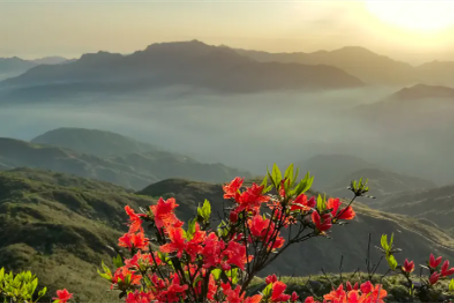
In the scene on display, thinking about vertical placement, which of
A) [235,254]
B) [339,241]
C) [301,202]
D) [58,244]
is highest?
[301,202]

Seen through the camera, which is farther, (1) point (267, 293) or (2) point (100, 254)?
(2) point (100, 254)

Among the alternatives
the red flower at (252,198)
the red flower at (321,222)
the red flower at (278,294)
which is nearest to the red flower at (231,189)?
the red flower at (252,198)

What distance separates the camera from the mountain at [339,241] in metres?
107

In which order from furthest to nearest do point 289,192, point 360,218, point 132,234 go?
point 360,218, point 132,234, point 289,192

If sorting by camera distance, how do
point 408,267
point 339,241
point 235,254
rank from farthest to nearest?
point 339,241 → point 408,267 → point 235,254

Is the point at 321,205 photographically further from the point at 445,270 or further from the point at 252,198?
the point at 445,270

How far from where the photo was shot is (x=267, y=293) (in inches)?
184

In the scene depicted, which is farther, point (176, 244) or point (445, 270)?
point (445, 270)

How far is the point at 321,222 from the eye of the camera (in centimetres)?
471

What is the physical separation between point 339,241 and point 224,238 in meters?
123

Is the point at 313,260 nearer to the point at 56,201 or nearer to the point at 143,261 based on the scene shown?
the point at 56,201

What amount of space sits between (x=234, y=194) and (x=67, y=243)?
159 ft

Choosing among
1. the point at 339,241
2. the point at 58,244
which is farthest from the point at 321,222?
the point at 339,241

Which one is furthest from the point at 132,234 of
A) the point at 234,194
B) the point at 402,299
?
the point at 402,299
